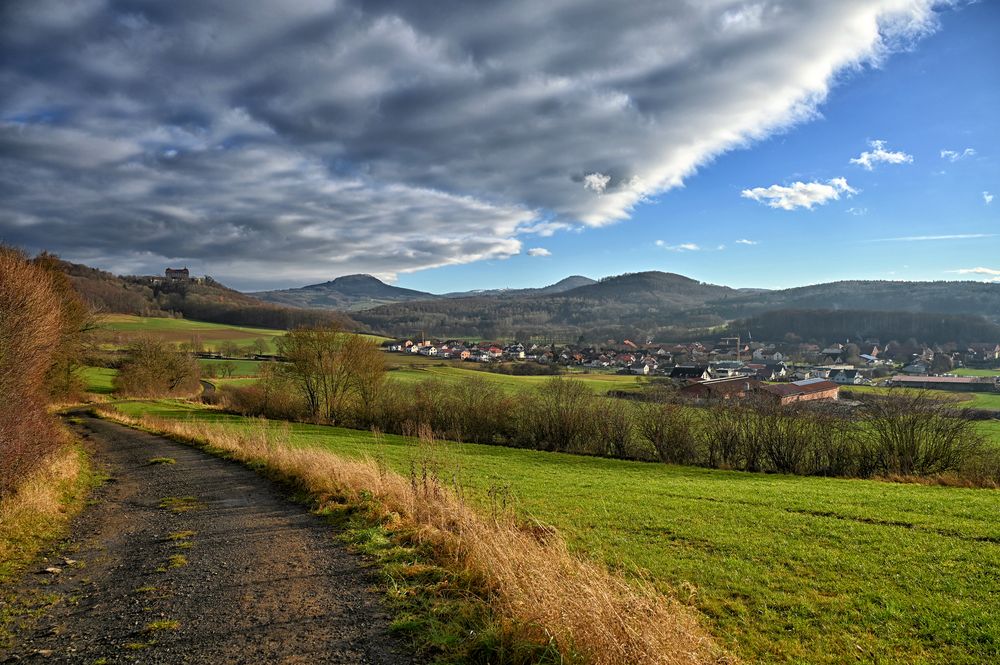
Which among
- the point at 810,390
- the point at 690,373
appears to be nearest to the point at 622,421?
the point at 810,390

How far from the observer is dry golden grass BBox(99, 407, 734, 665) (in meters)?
4.41

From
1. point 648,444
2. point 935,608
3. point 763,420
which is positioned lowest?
point 648,444

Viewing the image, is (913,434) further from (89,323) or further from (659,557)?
(89,323)

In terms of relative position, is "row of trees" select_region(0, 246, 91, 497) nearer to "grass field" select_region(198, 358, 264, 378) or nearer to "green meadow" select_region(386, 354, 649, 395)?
"green meadow" select_region(386, 354, 649, 395)

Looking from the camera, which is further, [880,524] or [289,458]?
[289,458]

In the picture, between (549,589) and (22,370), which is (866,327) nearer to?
(549,589)

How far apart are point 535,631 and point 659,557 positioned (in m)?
5.57

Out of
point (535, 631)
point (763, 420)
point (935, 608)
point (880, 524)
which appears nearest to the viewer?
point (535, 631)

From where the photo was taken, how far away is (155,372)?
5097cm

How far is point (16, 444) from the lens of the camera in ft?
33.7

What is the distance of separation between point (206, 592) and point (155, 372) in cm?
5417

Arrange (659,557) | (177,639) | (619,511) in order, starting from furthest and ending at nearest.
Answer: (619,511)
(659,557)
(177,639)

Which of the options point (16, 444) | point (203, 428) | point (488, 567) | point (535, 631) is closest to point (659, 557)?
point (488, 567)

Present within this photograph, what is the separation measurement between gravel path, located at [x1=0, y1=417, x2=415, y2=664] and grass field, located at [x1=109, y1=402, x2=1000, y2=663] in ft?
13.7
